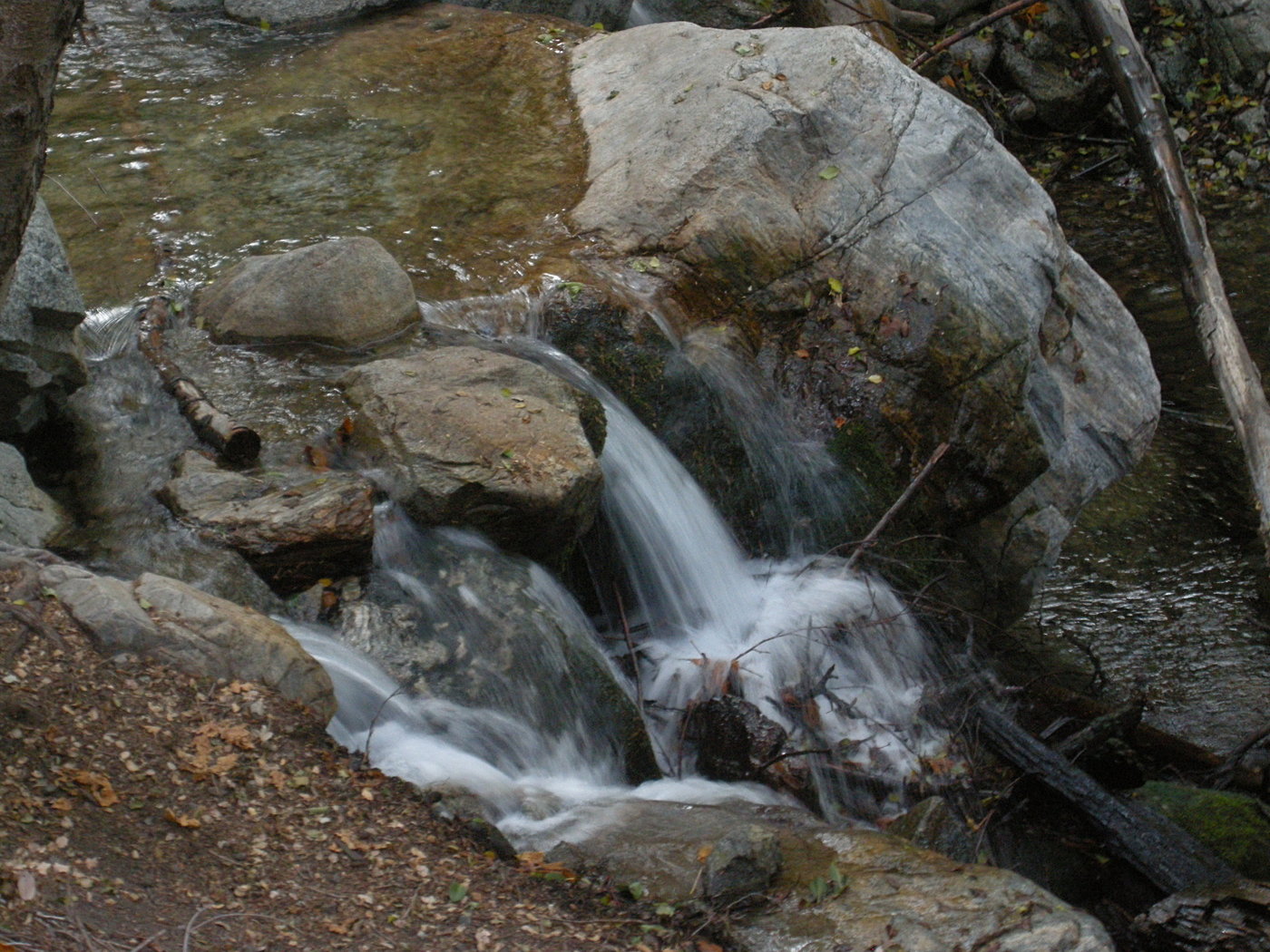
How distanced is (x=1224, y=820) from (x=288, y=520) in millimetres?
4062

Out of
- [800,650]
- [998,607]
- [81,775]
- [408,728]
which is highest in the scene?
[81,775]

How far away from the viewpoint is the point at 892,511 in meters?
5.93

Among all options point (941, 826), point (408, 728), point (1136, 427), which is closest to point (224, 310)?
point (408, 728)

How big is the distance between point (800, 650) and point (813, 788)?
2.47ft

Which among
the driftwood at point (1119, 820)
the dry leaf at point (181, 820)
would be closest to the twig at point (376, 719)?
the dry leaf at point (181, 820)

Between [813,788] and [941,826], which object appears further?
[813,788]

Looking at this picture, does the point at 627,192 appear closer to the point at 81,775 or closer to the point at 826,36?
the point at 826,36

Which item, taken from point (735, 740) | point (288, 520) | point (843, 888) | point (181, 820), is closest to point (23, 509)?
point (288, 520)

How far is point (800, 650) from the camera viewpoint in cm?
558

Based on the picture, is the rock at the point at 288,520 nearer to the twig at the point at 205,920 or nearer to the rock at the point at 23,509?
the rock at the point at 23,509

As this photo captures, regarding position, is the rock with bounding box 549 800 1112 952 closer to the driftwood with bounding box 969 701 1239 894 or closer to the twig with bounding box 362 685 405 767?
the twig with bounding box 362 685 405 767

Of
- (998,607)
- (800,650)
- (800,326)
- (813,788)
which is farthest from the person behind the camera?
(998,607)

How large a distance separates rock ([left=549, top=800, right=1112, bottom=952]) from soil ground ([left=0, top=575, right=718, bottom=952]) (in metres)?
0.17

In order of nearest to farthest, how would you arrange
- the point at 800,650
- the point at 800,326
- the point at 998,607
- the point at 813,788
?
the point at 813,788 → the point at 800,650 → the point at 800,326 → the point at 998,607
